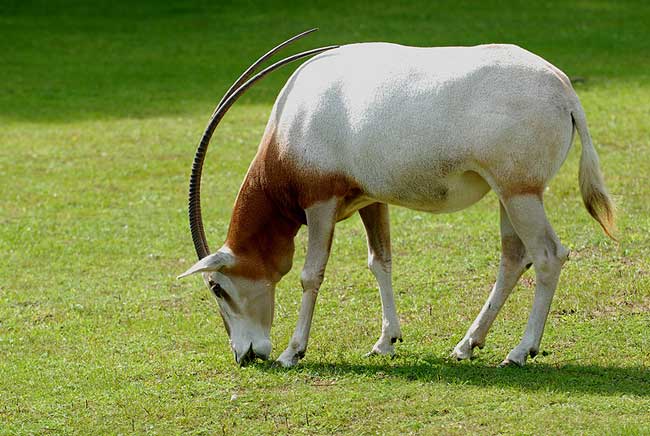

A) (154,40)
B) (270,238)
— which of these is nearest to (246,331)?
(270,238)

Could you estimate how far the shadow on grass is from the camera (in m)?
6.75

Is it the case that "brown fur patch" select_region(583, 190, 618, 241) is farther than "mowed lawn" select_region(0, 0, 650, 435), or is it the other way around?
"brown fur patch" select_region(583, 190, 618, 241)

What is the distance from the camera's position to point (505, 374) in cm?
704

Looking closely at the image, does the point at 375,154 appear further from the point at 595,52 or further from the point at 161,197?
the point at 595,52

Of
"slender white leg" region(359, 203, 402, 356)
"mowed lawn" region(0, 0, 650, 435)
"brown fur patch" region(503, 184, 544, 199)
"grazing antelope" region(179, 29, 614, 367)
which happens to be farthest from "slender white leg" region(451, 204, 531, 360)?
"slender white leg" region(359, 203, 402, 356)

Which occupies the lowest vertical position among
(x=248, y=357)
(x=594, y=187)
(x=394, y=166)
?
(x=248, y=357)

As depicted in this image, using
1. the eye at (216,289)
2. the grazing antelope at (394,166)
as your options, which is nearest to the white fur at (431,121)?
the grazing antelope at (394,166)

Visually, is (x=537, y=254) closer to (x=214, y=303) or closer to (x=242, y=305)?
(x=242, y=305)

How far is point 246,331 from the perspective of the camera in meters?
7.77

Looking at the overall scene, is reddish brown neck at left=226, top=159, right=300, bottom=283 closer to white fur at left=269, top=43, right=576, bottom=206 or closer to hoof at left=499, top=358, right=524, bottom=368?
white fur at left=269, top=43, right=576, bottom=206

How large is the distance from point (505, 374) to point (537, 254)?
2.45 ft

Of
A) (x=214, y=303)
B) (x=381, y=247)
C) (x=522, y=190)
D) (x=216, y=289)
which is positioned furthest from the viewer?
(x=214, y=303)

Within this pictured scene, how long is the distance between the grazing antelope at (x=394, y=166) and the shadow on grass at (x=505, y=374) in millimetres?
153

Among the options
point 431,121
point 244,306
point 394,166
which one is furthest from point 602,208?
point 244,306
